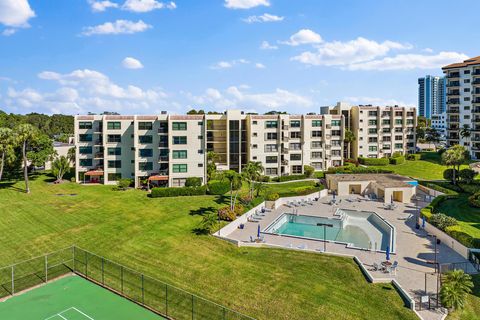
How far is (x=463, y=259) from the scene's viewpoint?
33.7 m

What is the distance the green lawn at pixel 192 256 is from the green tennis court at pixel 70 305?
15.0 feet

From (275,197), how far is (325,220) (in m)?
9.59

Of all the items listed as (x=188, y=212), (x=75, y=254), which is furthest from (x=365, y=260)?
(x=75, y=254)

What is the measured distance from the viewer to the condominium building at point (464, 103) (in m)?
93.8

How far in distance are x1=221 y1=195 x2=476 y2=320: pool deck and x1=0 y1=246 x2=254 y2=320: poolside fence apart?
12.0 metres

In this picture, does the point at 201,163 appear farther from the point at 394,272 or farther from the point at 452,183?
the point at 452,183

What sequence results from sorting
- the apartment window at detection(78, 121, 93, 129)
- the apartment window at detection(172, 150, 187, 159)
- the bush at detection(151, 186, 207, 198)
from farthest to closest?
the apartment window at detection(78, 121, 93, 129) → the apartment window at detection(172, 150, 187, 159) → the bush at detection(151, 186, 207, 198)

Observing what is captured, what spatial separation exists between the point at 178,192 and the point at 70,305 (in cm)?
3176

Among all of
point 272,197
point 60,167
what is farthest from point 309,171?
point 60,167

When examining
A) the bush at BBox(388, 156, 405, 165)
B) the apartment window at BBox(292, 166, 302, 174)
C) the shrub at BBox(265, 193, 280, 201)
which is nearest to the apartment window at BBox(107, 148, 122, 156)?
the shrub at BBox(265, 193, 280, 201)

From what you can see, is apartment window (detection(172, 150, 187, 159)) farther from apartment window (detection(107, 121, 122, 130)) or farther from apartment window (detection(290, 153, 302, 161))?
apartment window (detection(290, 153, 302, 161))

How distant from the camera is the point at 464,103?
98500 mm

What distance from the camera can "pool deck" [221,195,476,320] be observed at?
2890 cm

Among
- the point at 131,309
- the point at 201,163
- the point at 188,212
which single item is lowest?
the point at 131,309
